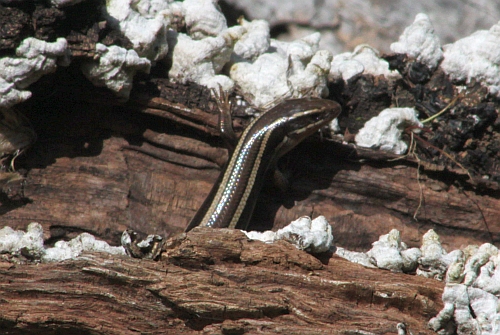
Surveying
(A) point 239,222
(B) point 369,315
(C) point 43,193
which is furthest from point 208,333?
(C) point 43,193

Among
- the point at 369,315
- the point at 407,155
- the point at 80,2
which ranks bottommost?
the point at 369,315

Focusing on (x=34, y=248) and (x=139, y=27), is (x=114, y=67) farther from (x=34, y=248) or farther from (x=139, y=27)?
(x=34, y=248)

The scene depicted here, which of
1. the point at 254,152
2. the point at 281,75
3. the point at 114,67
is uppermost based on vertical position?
the point at 281,75

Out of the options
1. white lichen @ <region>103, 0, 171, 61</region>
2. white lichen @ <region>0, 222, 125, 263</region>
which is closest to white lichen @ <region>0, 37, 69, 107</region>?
white lichen @ <region>103, 0, 171, 61</region>

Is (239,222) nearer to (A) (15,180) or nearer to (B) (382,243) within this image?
(B) (382,243)

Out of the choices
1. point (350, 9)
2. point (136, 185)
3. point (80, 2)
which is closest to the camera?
point (80, 2)

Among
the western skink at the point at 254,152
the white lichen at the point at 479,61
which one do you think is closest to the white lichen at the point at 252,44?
the western skink at the point at 254,152

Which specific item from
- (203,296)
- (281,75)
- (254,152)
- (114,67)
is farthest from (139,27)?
(203,296)

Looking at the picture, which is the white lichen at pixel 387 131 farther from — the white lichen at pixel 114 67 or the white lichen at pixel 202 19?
the white lichen at pixel 114 67

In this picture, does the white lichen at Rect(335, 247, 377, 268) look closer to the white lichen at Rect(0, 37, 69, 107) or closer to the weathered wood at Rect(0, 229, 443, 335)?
the weathered wood at Rect(0, 229, 443, 335)
